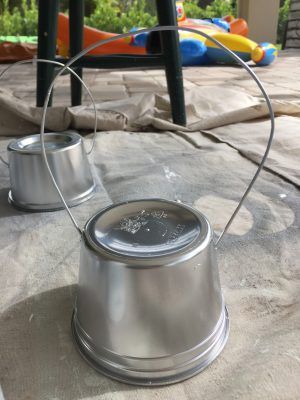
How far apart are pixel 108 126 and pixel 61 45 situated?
203cm

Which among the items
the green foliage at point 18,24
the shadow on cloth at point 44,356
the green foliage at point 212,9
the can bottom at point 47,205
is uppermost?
the green foliage at point 212,9

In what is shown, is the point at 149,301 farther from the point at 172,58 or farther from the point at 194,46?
the point at 194,46

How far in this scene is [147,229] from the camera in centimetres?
43

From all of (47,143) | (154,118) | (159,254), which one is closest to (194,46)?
(154,118)

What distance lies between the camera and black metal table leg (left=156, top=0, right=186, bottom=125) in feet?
3.43

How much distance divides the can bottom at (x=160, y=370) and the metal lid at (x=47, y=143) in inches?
15.9

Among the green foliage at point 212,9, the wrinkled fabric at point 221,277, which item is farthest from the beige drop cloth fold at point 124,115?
the green foliage at point 212,9

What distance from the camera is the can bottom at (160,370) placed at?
15.2 inches

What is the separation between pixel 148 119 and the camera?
1.21m

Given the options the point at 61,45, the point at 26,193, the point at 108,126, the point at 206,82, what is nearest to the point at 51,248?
the point at 26,193

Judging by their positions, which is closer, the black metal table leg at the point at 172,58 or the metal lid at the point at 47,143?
the metal lid at the point at 47,143

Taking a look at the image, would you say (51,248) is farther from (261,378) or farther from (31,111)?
(31,111)

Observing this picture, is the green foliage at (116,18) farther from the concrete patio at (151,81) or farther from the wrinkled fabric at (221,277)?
the wrinkled fabric at (221,277)

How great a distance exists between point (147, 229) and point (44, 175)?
0.35m
